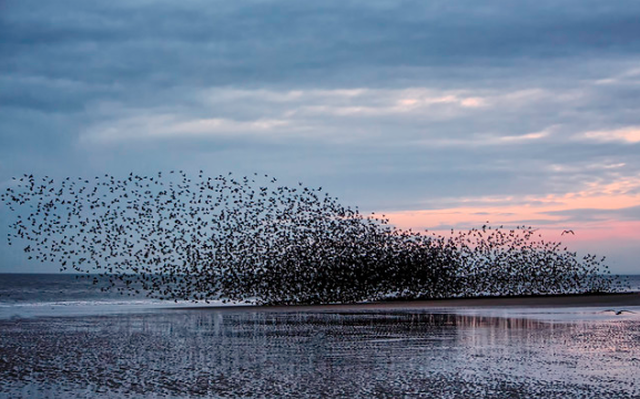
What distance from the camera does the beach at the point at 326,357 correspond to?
11617 mm

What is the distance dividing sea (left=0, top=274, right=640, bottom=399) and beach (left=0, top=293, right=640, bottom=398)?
3cm

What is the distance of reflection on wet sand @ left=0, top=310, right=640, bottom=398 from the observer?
458 inches

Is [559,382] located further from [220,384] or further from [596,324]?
[596,324]

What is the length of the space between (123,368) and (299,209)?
92.2ft

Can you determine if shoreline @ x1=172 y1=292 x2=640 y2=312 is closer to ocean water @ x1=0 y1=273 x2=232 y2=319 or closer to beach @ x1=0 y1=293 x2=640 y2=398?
ocean water @ x1=0 y1=273 x2=232 y2=319

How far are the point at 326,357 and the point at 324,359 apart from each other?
1.09ft

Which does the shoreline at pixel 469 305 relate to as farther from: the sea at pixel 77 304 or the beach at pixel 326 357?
the beach at pixel 326 357

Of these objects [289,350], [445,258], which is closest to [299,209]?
[445,258]

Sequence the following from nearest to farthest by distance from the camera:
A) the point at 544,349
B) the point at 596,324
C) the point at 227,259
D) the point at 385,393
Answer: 1. the point at 385,393
2. the point at 544,349
3. the point at 596,324
4. the point at 227,259

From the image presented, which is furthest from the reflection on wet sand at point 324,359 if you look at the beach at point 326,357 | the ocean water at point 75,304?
the ocean water at point 75,304

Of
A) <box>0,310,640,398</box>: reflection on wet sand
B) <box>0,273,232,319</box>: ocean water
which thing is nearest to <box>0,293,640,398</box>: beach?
<box>0,310,640,398</box>: reflection on wet sand

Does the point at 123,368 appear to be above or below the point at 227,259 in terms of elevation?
below

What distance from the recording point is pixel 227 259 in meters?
40.2

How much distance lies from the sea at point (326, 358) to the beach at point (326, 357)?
3 cm
